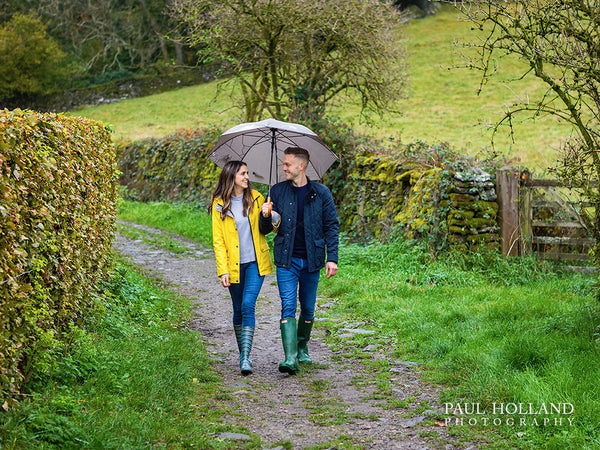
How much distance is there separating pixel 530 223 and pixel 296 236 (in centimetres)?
596

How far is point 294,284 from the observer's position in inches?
231

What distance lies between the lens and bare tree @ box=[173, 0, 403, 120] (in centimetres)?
1364

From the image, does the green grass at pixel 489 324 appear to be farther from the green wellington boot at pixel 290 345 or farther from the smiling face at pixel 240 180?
the smiling face at pixel 240 180

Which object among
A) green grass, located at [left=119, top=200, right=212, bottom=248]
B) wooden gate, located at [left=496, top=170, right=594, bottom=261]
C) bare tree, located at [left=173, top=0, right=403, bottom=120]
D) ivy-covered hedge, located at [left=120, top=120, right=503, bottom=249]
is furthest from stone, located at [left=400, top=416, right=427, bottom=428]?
bare tree, located at [left=173, top=0, right=403, bottom=120]

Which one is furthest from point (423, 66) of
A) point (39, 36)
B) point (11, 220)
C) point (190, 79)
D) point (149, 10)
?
point (11, 220)

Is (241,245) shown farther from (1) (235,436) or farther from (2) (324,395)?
(1) (235,436)

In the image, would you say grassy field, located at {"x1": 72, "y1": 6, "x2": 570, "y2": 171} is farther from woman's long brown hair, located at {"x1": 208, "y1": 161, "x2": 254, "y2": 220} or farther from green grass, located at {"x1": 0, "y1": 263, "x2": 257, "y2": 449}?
green grass, located at {"x1": 0, "y1": 263, "x2": 257, "y2": 449}

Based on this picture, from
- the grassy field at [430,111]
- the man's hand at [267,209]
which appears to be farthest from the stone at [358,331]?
the grassy field at [430,111]

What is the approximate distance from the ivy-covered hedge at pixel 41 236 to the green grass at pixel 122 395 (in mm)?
199

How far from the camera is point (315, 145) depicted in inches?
252

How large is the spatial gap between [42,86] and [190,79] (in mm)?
10315

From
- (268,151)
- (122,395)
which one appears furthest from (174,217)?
(122,395)

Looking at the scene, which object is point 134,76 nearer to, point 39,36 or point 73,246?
point 39,36

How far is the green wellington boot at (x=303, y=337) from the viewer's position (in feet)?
19.9
